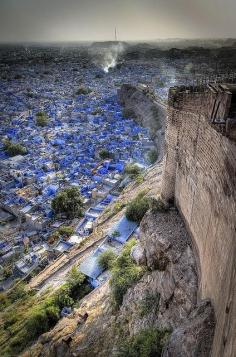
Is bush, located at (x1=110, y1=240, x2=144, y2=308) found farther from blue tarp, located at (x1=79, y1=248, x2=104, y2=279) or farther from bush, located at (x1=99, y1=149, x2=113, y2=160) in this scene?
bush, located at (x1=99, y1=149, x2=113, y2=160)

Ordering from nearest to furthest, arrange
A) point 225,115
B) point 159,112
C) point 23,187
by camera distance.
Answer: point 225,115 < point 23,187 < point 159,112

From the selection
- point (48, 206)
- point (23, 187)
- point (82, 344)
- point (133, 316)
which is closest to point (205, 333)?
point (133, 316)

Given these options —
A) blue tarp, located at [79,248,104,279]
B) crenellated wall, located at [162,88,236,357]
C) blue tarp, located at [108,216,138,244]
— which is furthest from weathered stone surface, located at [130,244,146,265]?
blue tarp, located at [108,216,138,244]

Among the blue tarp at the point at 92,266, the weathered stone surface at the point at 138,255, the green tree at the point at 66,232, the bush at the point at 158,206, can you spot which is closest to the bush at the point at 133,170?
the green tree at the point at 66,232

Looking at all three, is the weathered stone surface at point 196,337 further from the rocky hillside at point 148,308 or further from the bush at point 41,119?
the bush at point 41,119

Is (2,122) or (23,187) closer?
(23,187)

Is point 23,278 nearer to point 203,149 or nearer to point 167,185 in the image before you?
point 167,185
